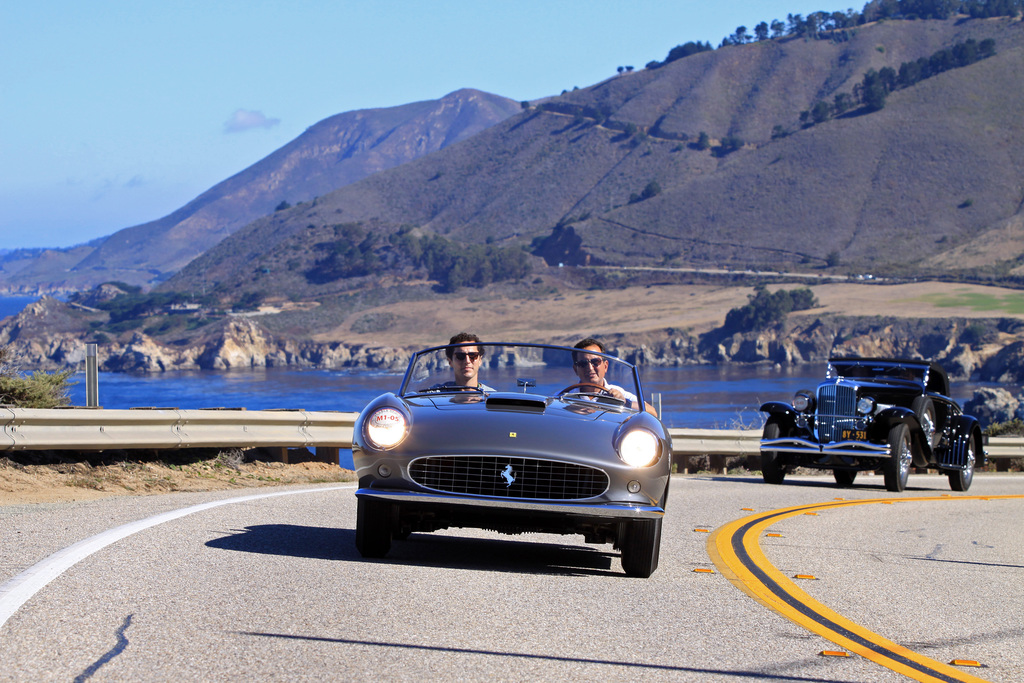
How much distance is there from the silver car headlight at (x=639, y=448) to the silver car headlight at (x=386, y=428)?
117 cm

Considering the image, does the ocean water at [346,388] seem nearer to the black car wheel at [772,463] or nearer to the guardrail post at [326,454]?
the black car wheel at [772,463]

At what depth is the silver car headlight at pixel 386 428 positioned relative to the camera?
→ 5.99m

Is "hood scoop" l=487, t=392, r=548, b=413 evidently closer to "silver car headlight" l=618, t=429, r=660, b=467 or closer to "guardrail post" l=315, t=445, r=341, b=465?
"silver car headlight" l=618, t=429, r=660, b=467

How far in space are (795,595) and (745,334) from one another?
440 ft

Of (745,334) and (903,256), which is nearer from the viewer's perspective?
(745,334)

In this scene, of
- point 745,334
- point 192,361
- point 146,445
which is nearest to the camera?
point 146,445

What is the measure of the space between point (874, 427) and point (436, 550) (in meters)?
9.40

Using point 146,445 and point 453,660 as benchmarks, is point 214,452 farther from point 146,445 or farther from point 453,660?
point 453,660

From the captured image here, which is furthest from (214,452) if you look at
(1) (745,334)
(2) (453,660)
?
(1) (745,334)

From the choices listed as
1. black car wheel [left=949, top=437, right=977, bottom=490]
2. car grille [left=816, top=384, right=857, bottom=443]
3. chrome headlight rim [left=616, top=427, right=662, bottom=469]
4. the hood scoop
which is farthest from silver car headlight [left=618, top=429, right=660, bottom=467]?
black car wheel [left=949, top=437, right=977, bottom=490]

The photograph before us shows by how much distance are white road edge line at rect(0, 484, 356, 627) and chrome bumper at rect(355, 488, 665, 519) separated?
5.09 ft

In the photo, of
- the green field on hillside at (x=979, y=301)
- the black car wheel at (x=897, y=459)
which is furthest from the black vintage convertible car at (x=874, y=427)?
the green field on hillside at (x=979, y=301)

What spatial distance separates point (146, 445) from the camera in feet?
32.2

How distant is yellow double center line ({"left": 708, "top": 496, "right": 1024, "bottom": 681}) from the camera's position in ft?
14.4
